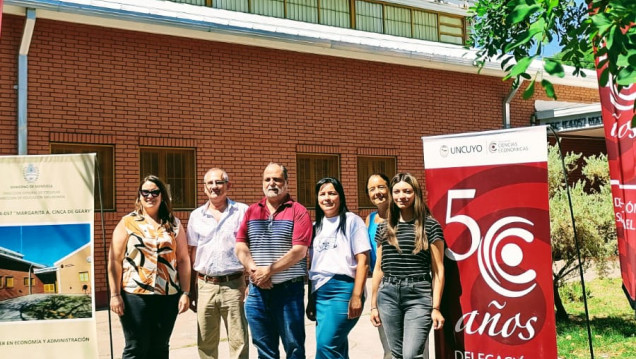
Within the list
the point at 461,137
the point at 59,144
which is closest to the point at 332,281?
the point at 461,137

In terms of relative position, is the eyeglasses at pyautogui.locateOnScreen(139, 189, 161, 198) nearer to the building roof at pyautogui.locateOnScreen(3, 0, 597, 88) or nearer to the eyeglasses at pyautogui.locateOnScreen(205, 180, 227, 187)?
the eyeglasses at pyautogui.locateOnScreen(205, 180, 227, 187)

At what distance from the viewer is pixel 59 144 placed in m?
10.2

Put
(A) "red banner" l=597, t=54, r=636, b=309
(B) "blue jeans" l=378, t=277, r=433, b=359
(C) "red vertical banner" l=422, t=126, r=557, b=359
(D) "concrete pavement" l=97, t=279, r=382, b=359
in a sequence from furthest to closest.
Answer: (D) "concrete pavement" l=97, t=279, r=382, b=359 < (B) "blue jeans" l=378, t=277, r=433, b=359 < (C) "red vertical banner" l=422, t=126, r=557, b=359 < (A) "red banner" l=597, t=54, r=636, b=309

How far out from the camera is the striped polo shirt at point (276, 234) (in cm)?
489

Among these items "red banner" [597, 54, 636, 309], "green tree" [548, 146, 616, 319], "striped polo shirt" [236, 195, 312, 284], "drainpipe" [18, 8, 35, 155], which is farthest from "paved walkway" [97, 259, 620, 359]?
"red banner" [597, 54, 636, 309]

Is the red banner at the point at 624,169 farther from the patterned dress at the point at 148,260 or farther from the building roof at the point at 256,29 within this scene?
the building roof at the point at 256,29

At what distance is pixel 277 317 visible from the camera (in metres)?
4.90


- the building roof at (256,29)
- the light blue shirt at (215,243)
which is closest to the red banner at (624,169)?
the light blue shirt at (215,243)

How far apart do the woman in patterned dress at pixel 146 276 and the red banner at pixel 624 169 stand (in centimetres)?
318

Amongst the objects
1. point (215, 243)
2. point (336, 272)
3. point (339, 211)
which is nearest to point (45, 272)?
point (215, 243)

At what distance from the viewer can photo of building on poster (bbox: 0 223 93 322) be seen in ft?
14.8

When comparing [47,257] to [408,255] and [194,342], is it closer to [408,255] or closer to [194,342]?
[408,255]

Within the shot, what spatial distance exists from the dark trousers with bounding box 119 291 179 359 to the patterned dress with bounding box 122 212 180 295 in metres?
0.07

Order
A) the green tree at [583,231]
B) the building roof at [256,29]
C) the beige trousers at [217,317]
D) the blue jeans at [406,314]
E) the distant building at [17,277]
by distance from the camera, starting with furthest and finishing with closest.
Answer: the building roof at [256,29] → the green tree at [583,231] → the beige trousers at [217,317] → the distant building at [17,277] → the blue jeans at [406,314]
